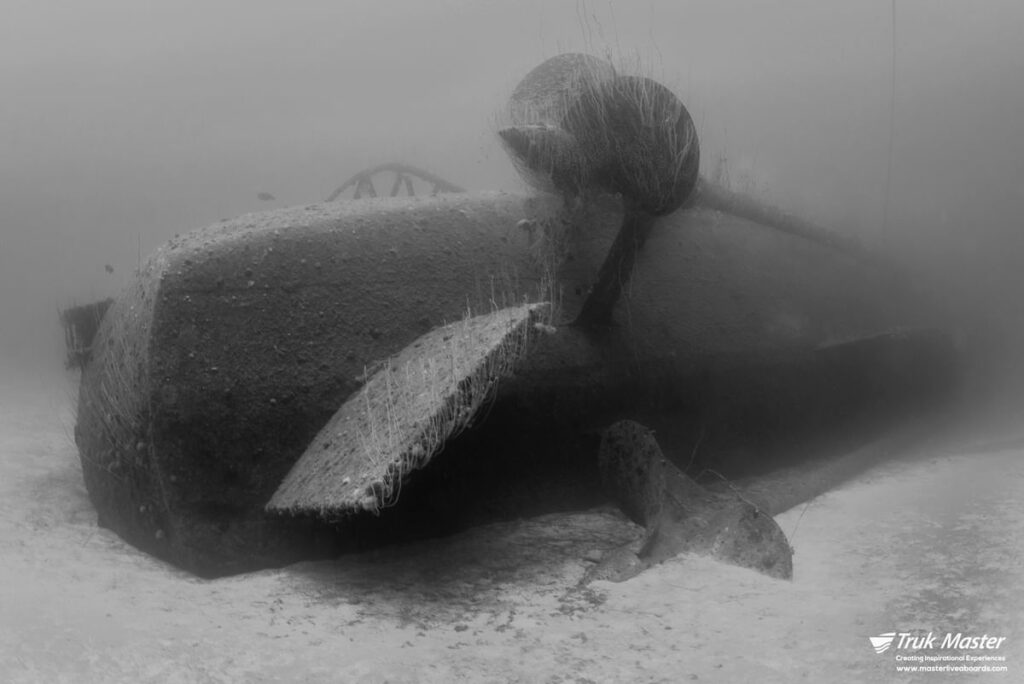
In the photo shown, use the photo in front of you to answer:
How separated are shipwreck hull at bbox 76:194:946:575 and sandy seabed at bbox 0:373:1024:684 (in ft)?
1.05

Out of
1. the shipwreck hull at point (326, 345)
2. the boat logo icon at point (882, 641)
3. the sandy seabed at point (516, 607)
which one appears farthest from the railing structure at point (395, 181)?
the boat logo icon at point (882, 641)

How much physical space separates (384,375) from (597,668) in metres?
1.91

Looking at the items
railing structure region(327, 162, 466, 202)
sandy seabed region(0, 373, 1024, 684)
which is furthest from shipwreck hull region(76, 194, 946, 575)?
railing structure region(327, 162, 466, 202)

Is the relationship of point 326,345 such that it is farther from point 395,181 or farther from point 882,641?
point 395,181

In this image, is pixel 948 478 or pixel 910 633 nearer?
pixel 910 633

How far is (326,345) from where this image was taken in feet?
14.0

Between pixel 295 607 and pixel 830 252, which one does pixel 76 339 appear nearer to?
pixel 295 607

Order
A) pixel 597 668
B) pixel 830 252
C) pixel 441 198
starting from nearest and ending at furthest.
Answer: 1. pixel 597 668
2. pixel 441 198
3. pixel 830 252

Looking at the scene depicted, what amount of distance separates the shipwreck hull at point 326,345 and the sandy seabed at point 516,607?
319 mm

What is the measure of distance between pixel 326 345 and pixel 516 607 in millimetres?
1681

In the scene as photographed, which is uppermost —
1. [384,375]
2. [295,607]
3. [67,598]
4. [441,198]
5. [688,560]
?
[441,198]

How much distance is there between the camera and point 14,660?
257 centimetres

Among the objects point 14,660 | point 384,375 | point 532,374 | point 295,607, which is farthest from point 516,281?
point 14,660

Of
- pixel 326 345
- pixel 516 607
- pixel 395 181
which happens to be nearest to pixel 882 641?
pixel 516 607
